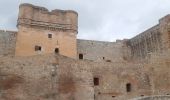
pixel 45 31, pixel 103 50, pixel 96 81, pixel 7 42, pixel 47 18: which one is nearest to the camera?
pixel 96 81

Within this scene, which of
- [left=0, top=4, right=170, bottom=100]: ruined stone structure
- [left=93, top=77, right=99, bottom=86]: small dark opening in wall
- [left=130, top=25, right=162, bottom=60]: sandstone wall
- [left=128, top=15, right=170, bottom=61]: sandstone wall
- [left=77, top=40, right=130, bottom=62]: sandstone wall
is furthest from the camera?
[left=77, top=40, right=130, bottom=62]: sandstone wall

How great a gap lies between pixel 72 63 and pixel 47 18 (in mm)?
7866

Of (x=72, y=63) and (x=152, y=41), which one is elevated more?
(x=152, y=41)

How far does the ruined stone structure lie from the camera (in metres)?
20.5

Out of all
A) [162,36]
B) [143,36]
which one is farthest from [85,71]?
[143,36]

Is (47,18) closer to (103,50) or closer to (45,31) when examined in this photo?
(45,31)

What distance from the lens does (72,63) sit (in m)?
22.3

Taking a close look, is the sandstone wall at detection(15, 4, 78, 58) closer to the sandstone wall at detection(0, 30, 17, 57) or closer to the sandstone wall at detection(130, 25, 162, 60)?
the sandstone wall at detection(0, 30, 17, 57)

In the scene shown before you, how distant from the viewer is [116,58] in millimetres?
32781

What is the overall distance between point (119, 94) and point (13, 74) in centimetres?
784

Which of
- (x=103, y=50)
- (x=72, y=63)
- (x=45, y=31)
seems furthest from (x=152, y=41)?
(x=72, y=63)

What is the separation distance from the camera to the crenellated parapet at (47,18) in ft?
91.7

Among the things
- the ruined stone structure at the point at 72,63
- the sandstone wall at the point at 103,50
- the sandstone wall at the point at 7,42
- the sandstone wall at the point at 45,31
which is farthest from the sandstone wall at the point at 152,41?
the sandstone wall at the point at 7,42

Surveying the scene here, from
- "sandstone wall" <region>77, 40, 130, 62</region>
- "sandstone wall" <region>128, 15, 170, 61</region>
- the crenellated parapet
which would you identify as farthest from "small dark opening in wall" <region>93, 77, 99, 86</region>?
"sandstone wall" <region>77, 40, 130, 62</region>
